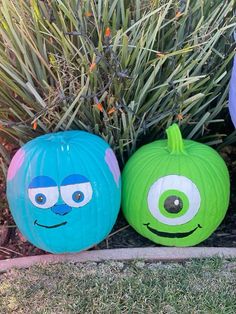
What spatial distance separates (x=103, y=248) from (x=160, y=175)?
1.74ft

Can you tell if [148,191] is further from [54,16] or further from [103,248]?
[54,16]

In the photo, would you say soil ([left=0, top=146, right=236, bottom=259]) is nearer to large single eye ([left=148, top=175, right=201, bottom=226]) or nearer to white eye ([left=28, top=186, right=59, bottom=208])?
large single eye ([left=148, top=175, right=201, bottom=226])

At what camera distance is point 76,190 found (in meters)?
2.71


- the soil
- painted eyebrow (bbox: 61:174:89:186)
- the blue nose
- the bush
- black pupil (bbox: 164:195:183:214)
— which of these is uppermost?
the bush

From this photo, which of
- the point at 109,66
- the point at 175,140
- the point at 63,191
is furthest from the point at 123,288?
the point at 109,66

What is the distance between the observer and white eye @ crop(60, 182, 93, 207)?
2.70 meters

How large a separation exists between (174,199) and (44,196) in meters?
0.63

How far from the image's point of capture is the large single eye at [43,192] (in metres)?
2.69

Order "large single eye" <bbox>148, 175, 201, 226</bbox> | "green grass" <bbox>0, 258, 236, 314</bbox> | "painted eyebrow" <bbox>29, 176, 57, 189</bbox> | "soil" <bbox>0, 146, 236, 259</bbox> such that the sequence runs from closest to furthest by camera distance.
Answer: "green grass" <bbox>0, 258, 236, 314</bbox>, "painted eyebrow" <bbox>29, 176, 57, 189</bbox>, "large single eye" <bbox>148, 175, 201, 226</bbox>, "soil" <bbox>0, 146, 236, 259</bbox>

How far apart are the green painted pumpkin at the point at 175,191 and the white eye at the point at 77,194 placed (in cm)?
29

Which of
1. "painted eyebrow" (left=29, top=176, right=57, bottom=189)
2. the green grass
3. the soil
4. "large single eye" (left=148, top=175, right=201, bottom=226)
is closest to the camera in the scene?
the green grass

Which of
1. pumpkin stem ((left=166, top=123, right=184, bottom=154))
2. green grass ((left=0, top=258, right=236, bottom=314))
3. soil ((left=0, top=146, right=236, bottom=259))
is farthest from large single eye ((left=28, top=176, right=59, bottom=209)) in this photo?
pumpkin stem ((left=166, top=123, right=184, bottom=154))

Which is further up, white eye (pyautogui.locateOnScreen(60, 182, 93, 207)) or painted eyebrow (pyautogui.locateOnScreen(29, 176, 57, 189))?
painted eyebrow (pyautogui.locateOnScreen(29, 176, 57, 189))

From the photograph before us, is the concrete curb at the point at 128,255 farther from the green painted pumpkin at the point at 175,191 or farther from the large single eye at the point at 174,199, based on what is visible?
the large single eye at the point at 174,199
